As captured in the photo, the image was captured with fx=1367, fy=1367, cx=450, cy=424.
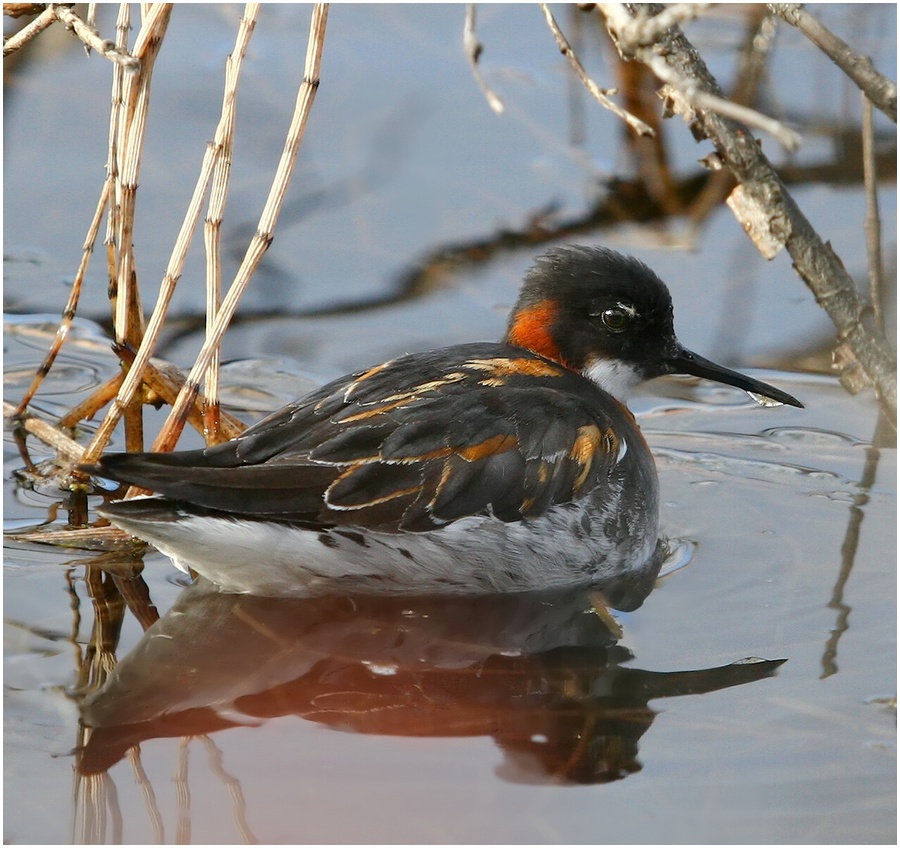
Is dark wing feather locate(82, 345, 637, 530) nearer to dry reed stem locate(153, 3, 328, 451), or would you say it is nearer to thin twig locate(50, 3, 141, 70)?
dry reed stem locate(153, 3, 328, 451)

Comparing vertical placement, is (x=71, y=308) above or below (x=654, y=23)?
below

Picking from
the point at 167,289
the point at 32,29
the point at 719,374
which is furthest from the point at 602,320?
the point at 32,29

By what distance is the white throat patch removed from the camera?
5473mm

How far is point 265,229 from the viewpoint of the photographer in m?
4.82

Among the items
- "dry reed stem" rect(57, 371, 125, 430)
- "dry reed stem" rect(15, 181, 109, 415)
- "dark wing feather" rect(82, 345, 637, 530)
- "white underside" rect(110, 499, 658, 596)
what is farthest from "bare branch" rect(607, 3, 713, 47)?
"dry reed stem" rect(57, 371, 125, 430)

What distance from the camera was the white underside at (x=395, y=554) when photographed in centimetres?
442

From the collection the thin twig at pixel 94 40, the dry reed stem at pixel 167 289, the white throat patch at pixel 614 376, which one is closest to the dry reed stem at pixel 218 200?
the dry reed stem at pixel 167 289

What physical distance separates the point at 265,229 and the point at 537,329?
119cm

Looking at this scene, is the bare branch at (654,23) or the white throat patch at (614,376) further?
the white throat patch at (614,376)

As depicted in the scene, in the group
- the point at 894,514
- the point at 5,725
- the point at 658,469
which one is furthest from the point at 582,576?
the point at 5,725

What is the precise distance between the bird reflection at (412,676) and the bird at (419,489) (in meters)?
0.11

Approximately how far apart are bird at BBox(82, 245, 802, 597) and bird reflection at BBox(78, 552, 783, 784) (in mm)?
112

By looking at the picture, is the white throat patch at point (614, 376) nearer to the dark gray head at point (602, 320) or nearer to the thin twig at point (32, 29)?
the dark gray head at point (602, 320)

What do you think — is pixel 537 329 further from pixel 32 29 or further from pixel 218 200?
pixel 32 29
